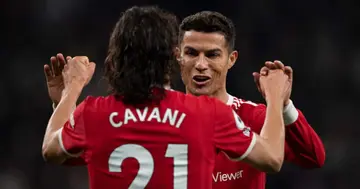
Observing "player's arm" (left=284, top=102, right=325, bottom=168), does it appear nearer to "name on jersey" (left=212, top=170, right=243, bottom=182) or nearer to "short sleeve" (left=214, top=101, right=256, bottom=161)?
"name on jersey" (left=212, top=170, right=243, bottom=182)

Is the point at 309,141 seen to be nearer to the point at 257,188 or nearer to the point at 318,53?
the point at 257,188

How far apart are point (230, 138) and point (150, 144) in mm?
320

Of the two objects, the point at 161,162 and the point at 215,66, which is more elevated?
the point at 215,66

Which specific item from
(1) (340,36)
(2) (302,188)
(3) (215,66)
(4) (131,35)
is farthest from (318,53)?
(4) (131,35)

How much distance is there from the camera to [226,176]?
3771mm

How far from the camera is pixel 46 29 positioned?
8.73 metres

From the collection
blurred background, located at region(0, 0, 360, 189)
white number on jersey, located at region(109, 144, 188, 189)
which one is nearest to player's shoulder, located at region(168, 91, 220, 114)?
white number on jersey, located at region(109, 144, 188, 189)

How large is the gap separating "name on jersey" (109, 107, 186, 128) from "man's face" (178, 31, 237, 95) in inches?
49.2

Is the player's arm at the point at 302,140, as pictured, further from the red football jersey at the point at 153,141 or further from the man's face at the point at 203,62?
the red football jersey at the point at 153,141

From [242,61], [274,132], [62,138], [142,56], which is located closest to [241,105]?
[274,132]

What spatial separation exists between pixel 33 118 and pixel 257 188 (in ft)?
16.0

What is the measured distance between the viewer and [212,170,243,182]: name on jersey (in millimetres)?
3754

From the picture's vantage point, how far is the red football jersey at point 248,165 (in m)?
3.60

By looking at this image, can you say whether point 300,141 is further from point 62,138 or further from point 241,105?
point 62,138
